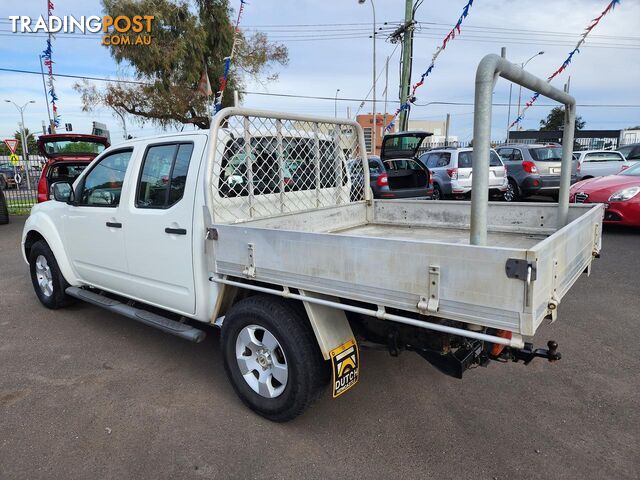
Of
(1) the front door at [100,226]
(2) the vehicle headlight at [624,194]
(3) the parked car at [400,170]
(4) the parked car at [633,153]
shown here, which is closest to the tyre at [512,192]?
(3) the parked car at [400,170]

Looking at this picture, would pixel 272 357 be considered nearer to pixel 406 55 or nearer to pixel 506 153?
pixel 506 153

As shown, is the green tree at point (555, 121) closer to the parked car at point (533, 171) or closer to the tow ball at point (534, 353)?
the parked car at point (533, 171)

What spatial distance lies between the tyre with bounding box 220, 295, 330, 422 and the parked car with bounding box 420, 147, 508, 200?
33.8 feet

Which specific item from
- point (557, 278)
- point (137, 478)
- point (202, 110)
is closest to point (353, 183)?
point (557, 278)

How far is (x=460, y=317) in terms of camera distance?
1988 millimetres

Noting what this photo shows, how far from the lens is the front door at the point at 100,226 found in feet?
12.8

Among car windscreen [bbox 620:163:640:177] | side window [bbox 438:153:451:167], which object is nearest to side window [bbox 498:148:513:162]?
side window [bbox 438:153:451:167]

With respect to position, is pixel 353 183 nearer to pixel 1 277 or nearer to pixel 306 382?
pixel 306 382

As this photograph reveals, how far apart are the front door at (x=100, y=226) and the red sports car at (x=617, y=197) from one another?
7768mm

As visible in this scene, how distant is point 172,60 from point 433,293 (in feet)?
60.6

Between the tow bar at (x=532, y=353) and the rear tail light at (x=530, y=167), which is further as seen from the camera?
the rear tail light at (x=530, y=167)

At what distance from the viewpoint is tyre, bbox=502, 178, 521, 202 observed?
523 inches

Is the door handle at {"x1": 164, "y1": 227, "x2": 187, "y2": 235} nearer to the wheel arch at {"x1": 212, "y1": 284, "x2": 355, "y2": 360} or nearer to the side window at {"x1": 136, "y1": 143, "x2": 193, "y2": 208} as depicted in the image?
the side window at {"x1": 136, "y1": 143, "x2": 193, "y2": 208}

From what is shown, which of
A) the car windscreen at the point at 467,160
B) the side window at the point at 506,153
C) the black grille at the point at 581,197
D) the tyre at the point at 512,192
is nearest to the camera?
the black grille at the point at 581,197
